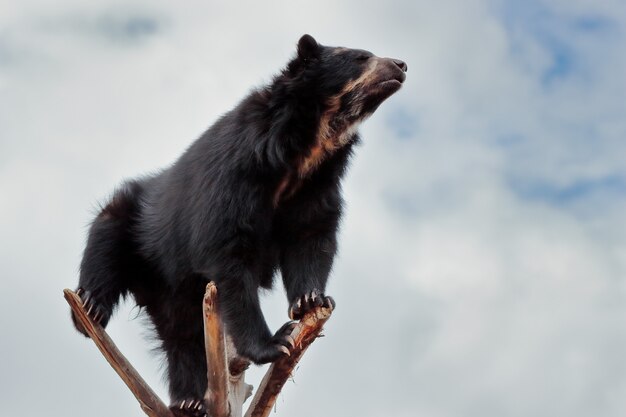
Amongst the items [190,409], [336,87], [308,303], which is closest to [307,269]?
[308,303]

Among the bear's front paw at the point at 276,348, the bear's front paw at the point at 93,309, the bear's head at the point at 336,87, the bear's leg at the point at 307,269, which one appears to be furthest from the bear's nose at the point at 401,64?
the bear's front paw at the point at 93,309

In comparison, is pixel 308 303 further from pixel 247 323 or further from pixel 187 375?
pixel 187 375

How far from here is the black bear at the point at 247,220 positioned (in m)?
9.52

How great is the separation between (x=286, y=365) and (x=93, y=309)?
1943 mm

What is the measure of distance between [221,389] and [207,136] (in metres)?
2.37

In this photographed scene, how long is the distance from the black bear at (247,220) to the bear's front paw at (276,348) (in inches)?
0.5

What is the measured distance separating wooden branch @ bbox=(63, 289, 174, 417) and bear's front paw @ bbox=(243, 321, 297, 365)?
3.46 feet

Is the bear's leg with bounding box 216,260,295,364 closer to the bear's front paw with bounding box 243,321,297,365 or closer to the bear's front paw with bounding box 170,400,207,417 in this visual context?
the bear's front paw with bounding box 243,321,297,365

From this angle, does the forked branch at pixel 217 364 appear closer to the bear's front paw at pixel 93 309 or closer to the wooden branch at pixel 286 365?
the wooden branch at pixel 286 365

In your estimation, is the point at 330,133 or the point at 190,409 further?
the point at 190,409

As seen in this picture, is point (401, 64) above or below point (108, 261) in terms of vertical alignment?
above

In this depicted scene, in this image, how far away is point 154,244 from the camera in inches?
409

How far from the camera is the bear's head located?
9.88 metres

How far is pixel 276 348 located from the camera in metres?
9.16
